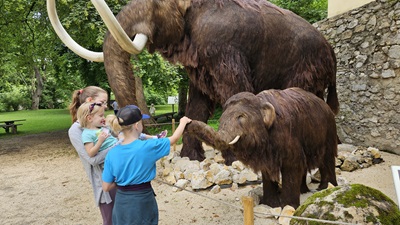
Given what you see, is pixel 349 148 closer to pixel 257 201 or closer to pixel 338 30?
pixel 338 30

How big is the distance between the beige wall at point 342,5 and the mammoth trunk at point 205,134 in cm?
631

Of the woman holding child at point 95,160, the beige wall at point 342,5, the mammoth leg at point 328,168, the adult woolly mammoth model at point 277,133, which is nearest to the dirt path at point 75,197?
the mammoth leg at point 328,168

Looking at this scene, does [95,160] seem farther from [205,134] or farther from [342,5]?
[342,5]

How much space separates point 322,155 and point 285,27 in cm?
175

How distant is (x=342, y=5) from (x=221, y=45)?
530 centimetres

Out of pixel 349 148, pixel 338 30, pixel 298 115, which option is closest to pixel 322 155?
pixel 298 115

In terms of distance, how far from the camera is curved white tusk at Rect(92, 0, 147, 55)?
10.3 ft

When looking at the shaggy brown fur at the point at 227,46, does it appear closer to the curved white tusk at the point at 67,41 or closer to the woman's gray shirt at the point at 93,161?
the curved white tusk at the point at 67,41

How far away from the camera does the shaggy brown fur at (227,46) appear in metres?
3.88

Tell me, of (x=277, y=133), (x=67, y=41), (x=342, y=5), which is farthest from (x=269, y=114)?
(x=342, y=5)

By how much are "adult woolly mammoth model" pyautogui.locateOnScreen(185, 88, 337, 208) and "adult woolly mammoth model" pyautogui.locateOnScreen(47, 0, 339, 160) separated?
0.80 metres

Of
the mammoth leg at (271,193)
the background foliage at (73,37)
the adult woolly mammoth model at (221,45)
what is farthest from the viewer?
the background foliage at (73,37)

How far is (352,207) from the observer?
7.09 ft

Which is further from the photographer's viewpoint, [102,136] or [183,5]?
[183,5]
